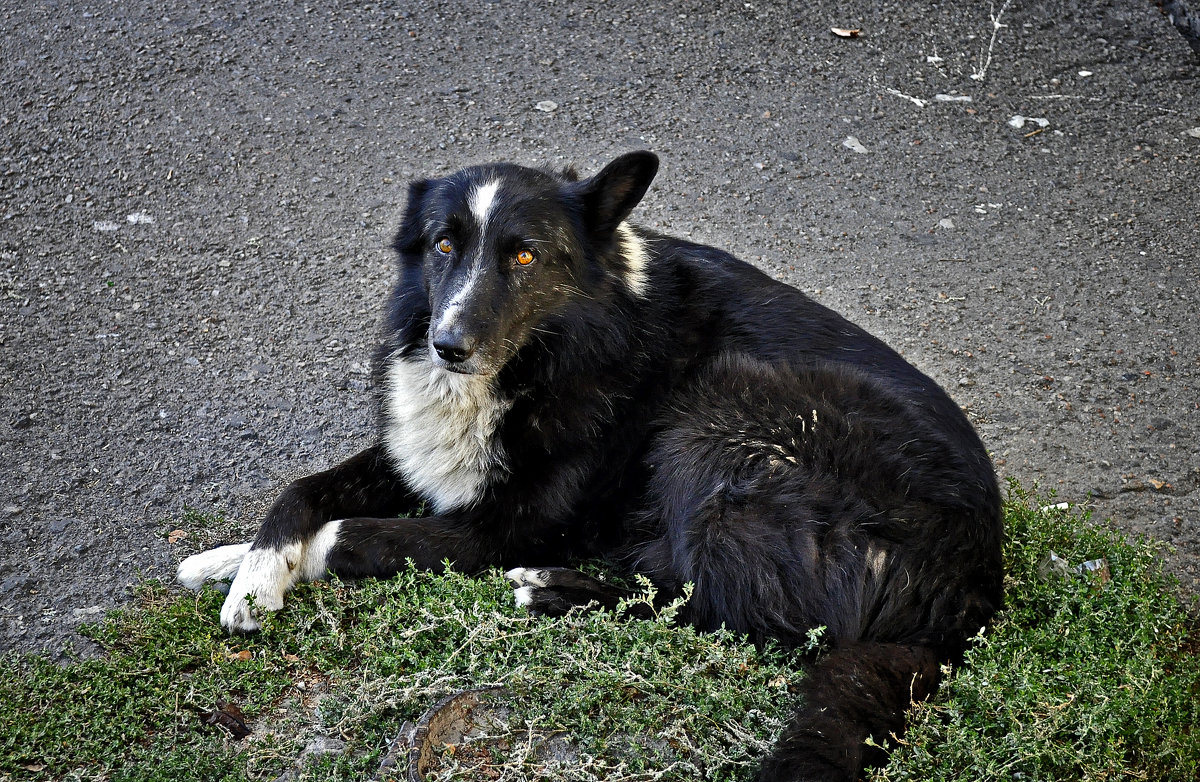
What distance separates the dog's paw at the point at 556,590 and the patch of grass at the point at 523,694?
0.27 feet

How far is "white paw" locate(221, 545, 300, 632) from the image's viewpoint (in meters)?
3.25

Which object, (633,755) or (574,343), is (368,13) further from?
(633,755)

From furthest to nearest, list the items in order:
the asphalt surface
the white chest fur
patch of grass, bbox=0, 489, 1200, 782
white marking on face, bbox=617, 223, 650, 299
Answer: the asphalt surface → white marking on face, bbox=617, 223, 650, 299 → the white chest fur → patch of grass, bbox=0, 489, 1200, 782

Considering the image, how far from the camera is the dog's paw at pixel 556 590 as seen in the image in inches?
133

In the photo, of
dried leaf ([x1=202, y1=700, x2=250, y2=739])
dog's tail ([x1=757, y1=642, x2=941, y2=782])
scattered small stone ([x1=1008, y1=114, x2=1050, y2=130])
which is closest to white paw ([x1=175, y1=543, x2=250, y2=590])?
dried leaf ([x1=202, y1=700, x2=250, y2=739])

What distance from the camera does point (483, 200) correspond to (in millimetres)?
3480

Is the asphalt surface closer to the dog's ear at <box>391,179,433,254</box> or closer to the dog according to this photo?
the dog

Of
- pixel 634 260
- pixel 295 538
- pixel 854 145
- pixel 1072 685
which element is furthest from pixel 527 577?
pixel 854 145

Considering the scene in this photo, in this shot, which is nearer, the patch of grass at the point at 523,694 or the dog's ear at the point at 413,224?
the patch of grass at the point at 523,694

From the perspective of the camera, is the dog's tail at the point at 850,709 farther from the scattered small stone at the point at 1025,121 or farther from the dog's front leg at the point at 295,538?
the scattered small stone at the point at 1025,121

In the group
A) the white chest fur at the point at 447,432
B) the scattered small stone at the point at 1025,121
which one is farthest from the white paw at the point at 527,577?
the scattered small stone at the point at 1025,121

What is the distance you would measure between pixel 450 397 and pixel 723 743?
5.04 feet

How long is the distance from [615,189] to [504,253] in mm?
474

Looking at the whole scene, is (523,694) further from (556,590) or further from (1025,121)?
(1025,121)
